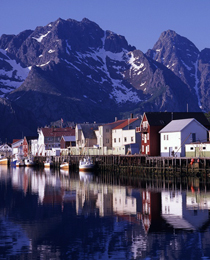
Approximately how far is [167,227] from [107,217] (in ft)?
23.2

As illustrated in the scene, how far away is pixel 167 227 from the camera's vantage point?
4131cm

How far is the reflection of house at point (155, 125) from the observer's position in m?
106

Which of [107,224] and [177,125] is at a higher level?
[177,125]

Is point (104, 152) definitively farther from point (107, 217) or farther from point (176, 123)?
point (107, 217)

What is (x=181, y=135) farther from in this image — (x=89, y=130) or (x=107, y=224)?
(x=89, y=130)

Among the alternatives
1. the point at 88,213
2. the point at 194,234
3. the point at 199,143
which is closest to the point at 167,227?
the point at 194,234

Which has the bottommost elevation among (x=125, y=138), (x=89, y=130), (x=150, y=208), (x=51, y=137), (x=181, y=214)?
(x=181, y=214)

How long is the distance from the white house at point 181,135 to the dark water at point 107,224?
89.3ft

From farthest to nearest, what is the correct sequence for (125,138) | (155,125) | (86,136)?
(86,136) → (125,138) → (155,125)

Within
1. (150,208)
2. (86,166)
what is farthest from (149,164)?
(150,208)

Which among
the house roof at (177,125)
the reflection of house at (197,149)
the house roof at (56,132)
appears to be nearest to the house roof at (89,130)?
the house roof at (56,132)

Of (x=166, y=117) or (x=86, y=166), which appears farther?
(x=86, y=166)

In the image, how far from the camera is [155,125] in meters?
106

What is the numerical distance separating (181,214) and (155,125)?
59104 millimetres
